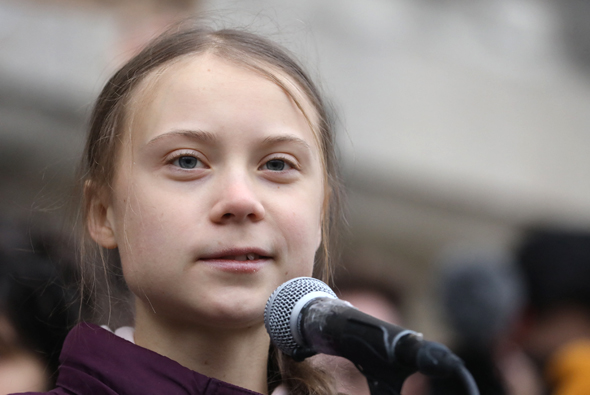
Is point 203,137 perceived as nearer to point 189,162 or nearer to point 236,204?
point 189,162

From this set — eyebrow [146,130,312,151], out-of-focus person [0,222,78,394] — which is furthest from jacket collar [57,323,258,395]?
out-of-focus person [0,222,78,394]

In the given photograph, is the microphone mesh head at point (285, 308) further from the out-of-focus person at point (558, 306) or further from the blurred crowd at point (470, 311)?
the out-of-focus person at point (558, 306)

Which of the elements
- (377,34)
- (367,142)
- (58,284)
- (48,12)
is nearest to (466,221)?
(367,142)

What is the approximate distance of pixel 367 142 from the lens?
8.08 meters

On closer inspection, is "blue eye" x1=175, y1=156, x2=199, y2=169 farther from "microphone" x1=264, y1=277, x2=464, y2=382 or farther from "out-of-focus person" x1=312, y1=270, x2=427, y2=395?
"out-of-focus person" x1=312, y1=270, x2=427, y2=395

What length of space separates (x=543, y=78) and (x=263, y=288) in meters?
8.84

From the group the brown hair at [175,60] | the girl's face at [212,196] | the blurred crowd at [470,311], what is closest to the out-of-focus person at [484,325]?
the blurred crowd at [470,311]

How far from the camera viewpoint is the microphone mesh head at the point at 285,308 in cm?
155

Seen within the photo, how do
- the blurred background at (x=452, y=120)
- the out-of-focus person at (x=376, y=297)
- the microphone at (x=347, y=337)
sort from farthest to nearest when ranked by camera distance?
the blurred background at (x=452, y=120) < the out-of-focus person at (x=376, y=297) < the microphone at (x=347, y=337)

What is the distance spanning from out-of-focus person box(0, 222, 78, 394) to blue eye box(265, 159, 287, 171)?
0.95 m

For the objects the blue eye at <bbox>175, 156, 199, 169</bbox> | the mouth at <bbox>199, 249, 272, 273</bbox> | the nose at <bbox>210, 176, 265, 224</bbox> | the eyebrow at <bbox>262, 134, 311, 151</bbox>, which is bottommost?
A: the mouth at <bbox>199, 249, 272, 273</bbox>

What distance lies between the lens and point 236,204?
169 cm

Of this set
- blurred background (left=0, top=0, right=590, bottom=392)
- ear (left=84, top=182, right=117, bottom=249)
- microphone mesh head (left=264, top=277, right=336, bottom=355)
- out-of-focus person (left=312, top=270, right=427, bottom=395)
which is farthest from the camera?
blurred background (left=0, top=0, right=590, bottom=392)

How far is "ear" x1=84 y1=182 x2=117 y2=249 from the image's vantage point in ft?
6.43
